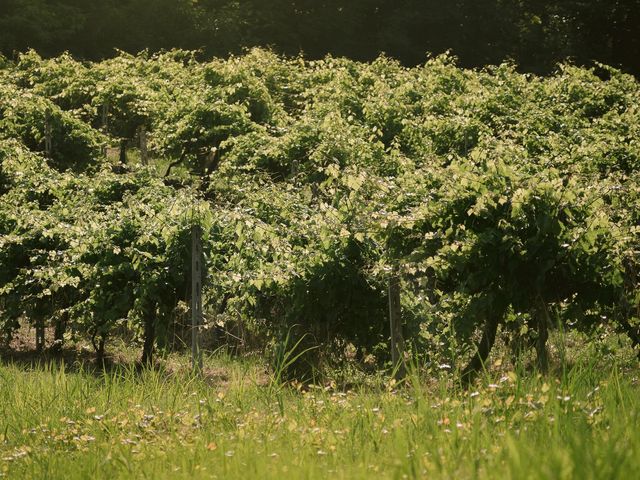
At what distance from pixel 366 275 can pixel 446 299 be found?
3.89ft

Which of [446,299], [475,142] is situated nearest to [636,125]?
[475,142]

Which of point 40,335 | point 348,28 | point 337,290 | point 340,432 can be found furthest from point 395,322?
point 348,28

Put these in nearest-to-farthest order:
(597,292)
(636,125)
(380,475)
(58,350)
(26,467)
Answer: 1. (380,475)
2. (26,467)
3. (597,292)
4. (58,350)
5. (636,125)

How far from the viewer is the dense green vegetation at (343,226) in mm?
7289

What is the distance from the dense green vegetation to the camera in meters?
7.29

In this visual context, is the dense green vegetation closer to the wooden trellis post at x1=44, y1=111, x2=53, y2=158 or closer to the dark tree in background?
the wooden trellis post at x1=44, y1=111, x2=53, y2=158

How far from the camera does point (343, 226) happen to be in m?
8.19

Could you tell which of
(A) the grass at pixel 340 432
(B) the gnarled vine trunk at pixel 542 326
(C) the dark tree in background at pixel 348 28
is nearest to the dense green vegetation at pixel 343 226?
(B) the gnarled vine trunk at pixel 542 326

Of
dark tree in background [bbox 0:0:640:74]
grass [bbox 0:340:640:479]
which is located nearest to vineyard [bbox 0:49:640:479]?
grass [bbox 0:340:640:479]

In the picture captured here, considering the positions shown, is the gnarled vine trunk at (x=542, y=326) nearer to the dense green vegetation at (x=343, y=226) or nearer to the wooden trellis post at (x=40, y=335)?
the dense green vegetation at (x=343, y=226)

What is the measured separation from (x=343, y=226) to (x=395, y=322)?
117 cm

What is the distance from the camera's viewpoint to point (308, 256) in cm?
848

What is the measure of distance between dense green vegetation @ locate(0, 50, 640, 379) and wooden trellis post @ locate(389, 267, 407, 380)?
0.31ft

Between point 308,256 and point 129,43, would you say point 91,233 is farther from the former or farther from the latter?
point 129,43
